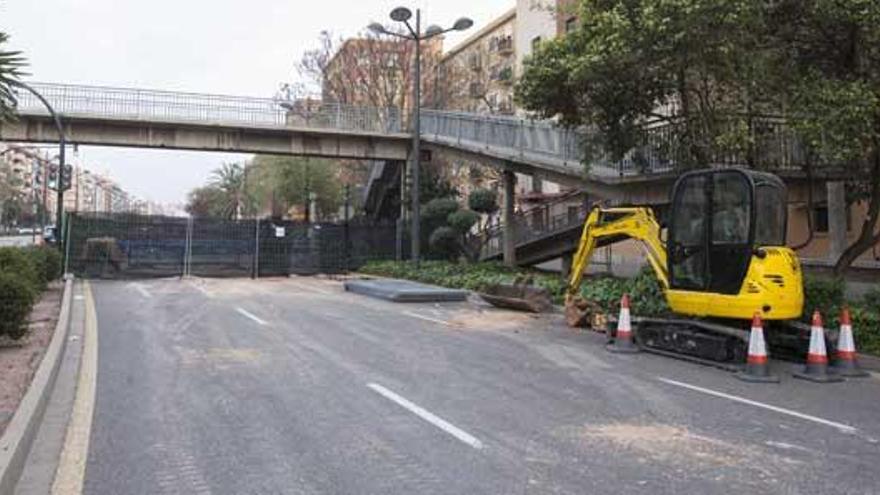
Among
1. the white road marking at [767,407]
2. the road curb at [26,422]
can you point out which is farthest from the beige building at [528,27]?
the road curb at [26,422]

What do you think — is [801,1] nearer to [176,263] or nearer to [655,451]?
[655,451]

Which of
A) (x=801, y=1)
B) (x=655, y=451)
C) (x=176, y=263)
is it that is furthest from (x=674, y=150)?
(x=176, y=263)

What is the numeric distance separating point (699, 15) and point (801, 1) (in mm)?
1665

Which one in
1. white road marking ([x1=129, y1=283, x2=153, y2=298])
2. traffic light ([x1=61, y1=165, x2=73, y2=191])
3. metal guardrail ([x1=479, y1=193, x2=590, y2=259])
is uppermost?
traffic light ([x1=61, y1=165, x2=73, y2=191])

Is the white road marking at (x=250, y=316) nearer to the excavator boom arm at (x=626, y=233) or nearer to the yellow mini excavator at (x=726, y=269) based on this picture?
the excavator boom arm at (x=626, y=233)

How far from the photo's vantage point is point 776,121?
1773 cm

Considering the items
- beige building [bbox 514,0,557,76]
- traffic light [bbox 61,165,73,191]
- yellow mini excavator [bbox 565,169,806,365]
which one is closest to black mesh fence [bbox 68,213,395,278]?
traffic light [bbox 61,165,73,191]

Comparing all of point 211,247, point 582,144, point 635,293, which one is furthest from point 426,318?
point 211,247

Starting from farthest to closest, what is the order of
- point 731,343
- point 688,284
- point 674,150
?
point 674,150 → point 688,284 → point 731,343

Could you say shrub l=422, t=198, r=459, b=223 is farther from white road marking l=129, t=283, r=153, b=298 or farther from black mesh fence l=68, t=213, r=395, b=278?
white road marking l=129, t=283, r=153, b=298

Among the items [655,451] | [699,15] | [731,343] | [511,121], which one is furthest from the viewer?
[511,121]

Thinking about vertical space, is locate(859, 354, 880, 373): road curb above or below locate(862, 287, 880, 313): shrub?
below

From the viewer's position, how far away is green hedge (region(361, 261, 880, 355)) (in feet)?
41.8

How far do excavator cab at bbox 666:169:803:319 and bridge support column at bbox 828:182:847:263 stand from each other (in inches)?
307
